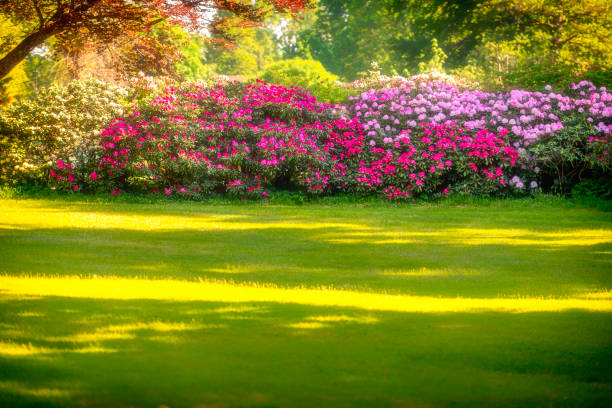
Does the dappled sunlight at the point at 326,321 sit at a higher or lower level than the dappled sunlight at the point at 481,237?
higher

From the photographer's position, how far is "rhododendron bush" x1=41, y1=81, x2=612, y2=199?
50.7ft

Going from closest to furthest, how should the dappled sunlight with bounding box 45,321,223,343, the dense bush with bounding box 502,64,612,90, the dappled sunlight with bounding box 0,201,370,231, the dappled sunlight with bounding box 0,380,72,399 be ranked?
the dappled sunlight with bounding box 0,380,72,399, the dappled sunlight with bounding box 45,321,223,343, the dappled sunlight with bounding box 0,201,370,231, the dense bush with bounding box 502,64,612,90

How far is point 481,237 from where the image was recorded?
10.8 meters

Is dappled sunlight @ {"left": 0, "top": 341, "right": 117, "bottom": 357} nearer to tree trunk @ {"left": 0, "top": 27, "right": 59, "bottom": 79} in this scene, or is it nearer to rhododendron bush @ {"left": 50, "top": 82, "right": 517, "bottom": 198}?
tree trunk @ {"left": 0, "top": 27, "right": 59, "bottom": 79}

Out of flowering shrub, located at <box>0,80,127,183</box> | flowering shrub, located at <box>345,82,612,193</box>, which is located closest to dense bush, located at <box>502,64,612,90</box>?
flowering shrub, located at <box>345,82,612,193</box>

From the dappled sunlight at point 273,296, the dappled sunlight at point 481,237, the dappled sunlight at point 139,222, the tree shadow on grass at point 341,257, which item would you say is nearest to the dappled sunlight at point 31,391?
the dappled sunlight at point 273,296

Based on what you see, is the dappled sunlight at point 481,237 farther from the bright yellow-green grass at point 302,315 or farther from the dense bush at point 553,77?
the dense bush at point 553,77

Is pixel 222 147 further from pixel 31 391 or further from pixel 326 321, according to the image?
pixel 31 391

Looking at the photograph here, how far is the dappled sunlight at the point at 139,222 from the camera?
1127cm

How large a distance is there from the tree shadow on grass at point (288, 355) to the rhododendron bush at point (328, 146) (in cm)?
926

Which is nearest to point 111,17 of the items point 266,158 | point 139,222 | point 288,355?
point 139,222

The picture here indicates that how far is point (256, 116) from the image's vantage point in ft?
57.0

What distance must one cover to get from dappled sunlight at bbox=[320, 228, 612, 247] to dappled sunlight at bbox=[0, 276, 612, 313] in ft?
10.7

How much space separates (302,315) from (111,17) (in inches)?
287
